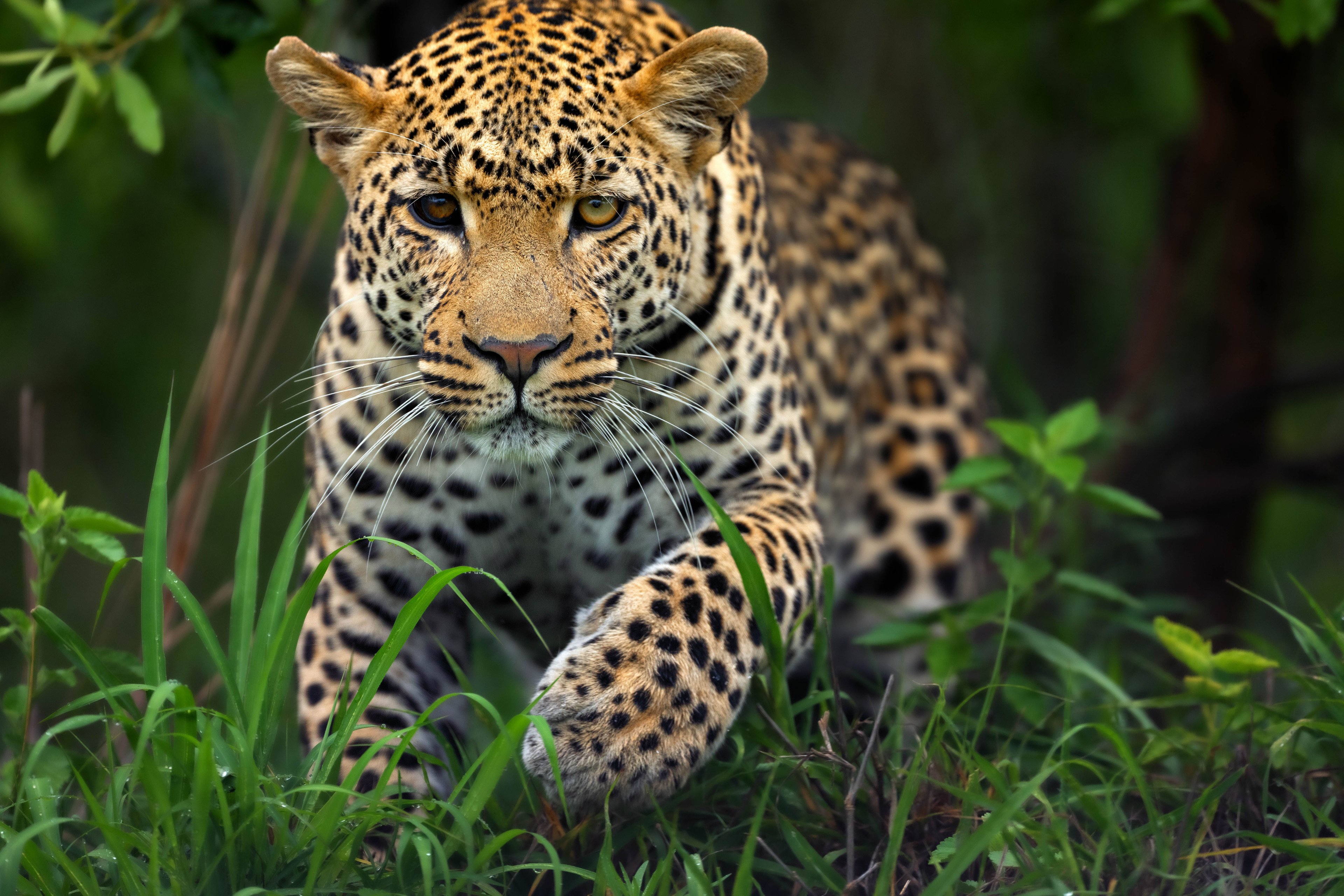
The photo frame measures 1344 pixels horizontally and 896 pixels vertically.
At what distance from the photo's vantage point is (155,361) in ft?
39.7

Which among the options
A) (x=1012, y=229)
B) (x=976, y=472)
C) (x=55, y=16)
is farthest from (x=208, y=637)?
(x=1012, y=229)

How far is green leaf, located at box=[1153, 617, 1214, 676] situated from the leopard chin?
1.66 metres

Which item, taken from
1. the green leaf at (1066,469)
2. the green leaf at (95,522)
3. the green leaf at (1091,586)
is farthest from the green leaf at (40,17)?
the green leaf at (1091,586)

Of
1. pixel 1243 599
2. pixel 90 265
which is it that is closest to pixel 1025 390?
pixel 1243 599

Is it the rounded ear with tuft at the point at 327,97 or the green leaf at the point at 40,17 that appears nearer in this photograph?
the rounded ear with tuft at the point at 327,97

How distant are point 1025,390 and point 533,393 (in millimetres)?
3505

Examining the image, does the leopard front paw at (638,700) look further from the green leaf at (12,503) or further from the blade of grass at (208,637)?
the green leaf at (12,503)

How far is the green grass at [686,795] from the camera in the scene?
292 centimetres

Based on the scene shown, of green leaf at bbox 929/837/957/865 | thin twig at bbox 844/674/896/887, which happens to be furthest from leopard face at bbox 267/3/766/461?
green leaf at bbox 929/837/957/865

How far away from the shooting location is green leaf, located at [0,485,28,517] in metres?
3.27

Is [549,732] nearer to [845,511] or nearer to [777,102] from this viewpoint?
[845,511]

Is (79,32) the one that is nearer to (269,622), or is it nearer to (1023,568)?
(269,622)

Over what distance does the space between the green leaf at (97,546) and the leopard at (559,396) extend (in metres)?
0.63

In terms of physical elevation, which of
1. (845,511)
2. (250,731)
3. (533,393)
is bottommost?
(845,511)
